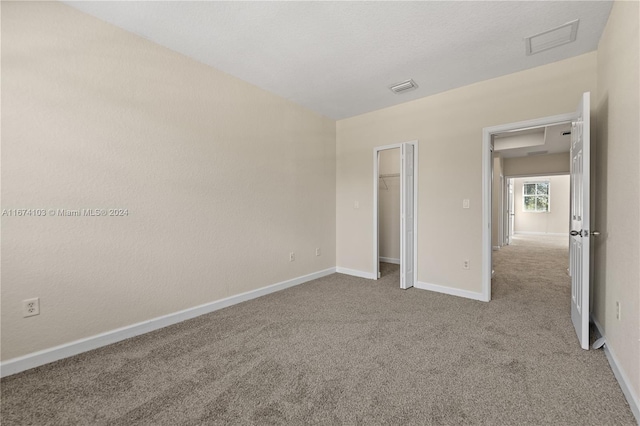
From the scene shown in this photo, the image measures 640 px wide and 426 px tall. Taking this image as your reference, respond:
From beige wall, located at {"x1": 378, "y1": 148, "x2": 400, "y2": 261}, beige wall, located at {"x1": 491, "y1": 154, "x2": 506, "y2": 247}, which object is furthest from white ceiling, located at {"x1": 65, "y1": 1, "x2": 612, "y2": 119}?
beige wall, located at {"x1": 491, "y1": 154, "x2": 506, "y2": 247}

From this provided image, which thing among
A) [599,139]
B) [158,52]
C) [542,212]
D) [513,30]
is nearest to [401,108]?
[513,30]

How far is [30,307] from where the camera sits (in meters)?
1.91

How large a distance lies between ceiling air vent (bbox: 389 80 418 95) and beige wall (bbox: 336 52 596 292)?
414 mm

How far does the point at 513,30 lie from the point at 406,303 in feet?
9.35

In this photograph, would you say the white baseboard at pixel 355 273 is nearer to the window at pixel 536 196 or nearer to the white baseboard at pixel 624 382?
the white baseboard at pixel 624 382

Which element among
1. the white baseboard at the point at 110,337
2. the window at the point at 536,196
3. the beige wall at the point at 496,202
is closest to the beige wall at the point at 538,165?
the beige wall at the point at 496,202

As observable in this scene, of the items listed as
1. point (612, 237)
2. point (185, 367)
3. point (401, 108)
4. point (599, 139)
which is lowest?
point (185, 367)

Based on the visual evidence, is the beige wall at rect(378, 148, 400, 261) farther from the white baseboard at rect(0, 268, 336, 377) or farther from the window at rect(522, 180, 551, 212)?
the window at rect(522, 180, 551, 212)

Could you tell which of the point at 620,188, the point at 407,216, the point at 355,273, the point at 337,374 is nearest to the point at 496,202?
the point at 407,216

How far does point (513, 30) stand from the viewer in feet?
7.75

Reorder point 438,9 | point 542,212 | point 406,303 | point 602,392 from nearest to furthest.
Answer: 1. point 602,392
2. point 438,9
3. point 406,303
4. point 542,212

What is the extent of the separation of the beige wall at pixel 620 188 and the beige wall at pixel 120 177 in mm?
3196

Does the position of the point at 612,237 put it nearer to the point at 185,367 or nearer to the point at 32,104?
the point at 185,367

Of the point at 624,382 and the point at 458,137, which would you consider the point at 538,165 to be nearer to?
the point at 458,137
